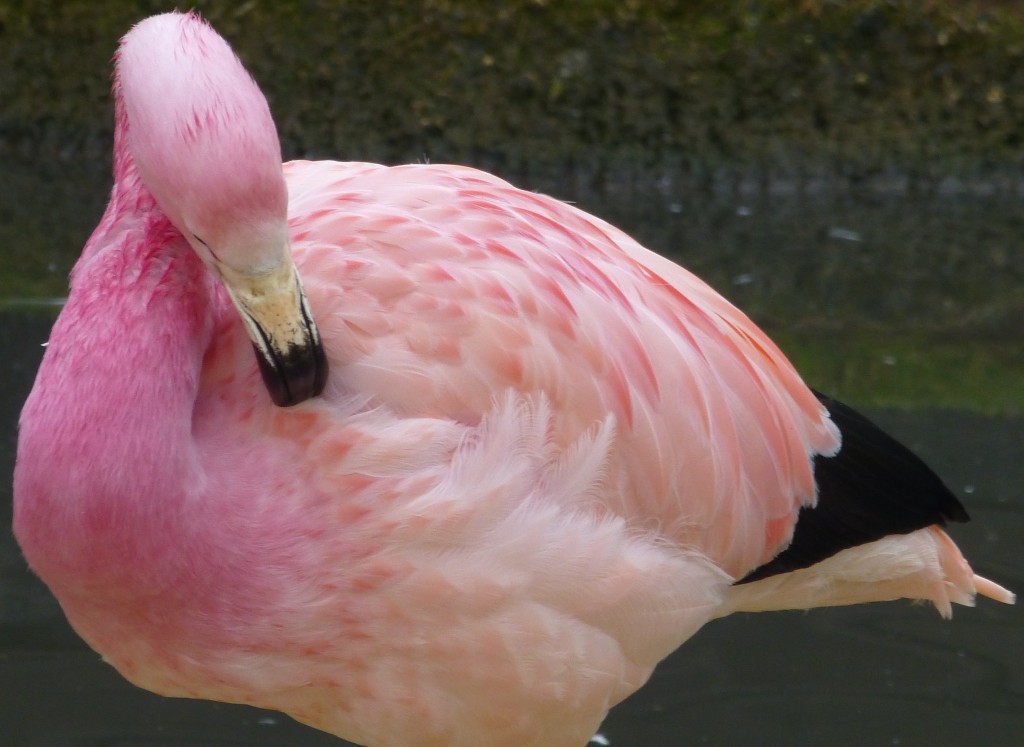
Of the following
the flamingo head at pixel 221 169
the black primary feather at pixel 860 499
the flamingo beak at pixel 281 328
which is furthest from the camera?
the black primary feather at pixel 860 499

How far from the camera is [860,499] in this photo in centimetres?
286

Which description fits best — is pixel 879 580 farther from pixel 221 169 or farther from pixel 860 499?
pixel 221 169

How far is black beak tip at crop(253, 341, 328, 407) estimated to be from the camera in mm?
2082

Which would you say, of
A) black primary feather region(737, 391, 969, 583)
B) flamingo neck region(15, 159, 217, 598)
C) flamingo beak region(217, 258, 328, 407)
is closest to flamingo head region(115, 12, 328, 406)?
flamingo beak region(217, 258, 328, 407)

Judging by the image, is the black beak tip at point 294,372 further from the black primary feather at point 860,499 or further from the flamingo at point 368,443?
the black primary feather at point 860,499

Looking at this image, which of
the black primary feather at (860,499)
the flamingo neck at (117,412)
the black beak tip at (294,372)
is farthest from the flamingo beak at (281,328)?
the black primary feather at (860,499)

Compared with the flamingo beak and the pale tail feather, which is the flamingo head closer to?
the flamingo beak

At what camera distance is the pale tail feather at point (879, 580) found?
291 centimetres

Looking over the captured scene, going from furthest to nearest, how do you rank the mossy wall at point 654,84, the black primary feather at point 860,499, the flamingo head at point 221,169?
1. the mossy wall at point 654,84
2. the black primary feather at point 860,499
3. the flamingo head at point 221,169

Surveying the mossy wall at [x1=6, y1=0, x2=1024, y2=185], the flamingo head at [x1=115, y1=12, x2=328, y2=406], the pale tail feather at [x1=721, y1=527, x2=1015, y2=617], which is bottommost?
the mossy wall at [x1=6, y1=0, x2=1024, y2=185]

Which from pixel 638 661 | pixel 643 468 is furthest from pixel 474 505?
pixel 638 661

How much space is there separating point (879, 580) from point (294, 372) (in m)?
1.49

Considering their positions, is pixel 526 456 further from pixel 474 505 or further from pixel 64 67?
pixel 64 67

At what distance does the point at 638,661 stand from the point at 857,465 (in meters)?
0.65
